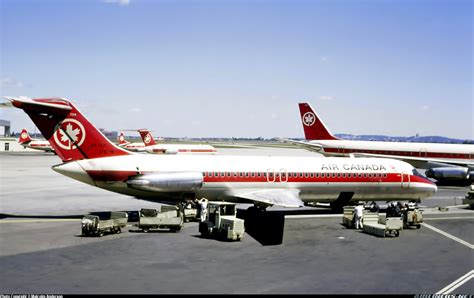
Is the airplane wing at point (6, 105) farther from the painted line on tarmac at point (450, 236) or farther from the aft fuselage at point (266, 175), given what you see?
the painted line on tarmac at point (450, 236)

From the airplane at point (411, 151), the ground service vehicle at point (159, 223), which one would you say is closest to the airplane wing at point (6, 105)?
the ground service vehicle at point (159, 223)

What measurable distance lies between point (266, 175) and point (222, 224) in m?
7.24

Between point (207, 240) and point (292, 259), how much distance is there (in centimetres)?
522

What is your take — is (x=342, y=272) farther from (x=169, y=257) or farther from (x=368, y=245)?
(x=169, y=257)

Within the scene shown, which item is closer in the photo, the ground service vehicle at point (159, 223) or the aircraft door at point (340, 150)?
the ground service vehicle at point (159, 223)

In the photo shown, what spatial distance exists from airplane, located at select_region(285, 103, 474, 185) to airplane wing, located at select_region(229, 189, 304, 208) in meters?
24.6

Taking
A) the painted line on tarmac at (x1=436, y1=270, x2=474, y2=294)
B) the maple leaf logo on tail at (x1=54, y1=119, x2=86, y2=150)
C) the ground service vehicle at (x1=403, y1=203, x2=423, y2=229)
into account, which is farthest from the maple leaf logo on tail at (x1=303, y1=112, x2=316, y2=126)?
the painted line on tarmac at (x1=436, y1=270, x2=474, y2=294)

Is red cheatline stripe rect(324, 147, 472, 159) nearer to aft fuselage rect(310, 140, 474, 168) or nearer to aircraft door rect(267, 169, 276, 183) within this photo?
aft fuselage rect(310, 140, 474, 168)

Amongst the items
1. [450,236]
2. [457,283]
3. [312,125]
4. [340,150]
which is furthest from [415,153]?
[457,283]

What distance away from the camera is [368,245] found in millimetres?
22859

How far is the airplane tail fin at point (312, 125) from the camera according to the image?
62.7m

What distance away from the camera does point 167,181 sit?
1097 inches

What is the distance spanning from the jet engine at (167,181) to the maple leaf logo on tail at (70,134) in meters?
3.94

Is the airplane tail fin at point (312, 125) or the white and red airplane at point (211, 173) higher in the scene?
the airplane tail fin at point (312, 125)
